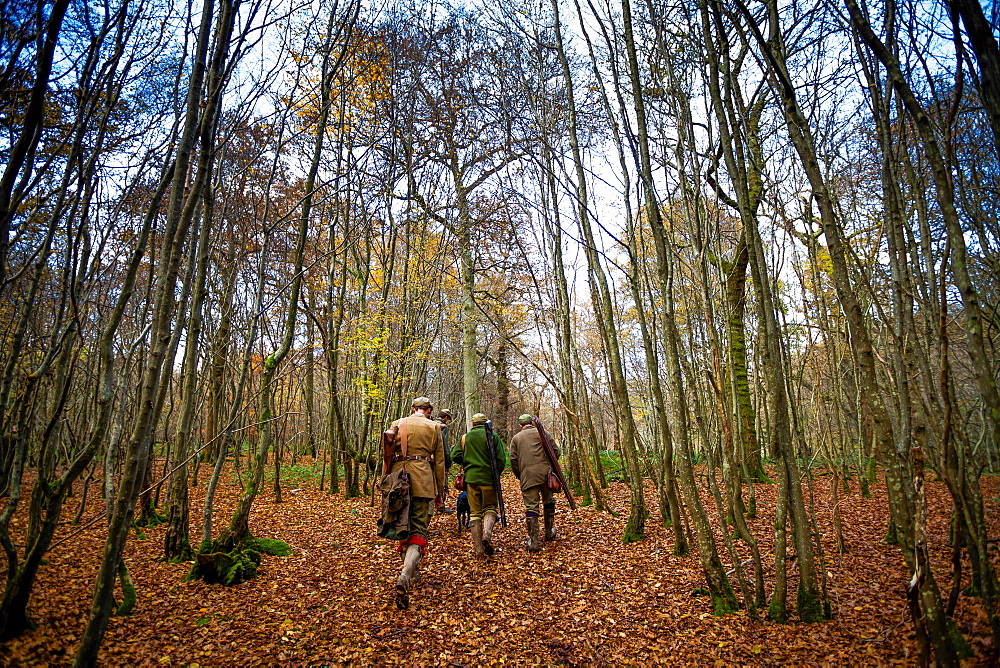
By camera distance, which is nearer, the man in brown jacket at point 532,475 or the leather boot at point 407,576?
the leather boot at point 407,576

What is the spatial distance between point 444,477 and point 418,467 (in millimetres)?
841

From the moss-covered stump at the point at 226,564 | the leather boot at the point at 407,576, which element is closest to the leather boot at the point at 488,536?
the leather boot at the point at 407,576

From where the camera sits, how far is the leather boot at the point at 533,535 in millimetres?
5570

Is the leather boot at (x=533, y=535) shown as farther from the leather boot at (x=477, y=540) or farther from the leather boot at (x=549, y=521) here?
the leather boot at (x=477, y=540)

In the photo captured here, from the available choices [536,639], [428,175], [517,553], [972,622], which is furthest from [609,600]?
[428,175]

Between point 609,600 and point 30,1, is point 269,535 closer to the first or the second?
point 609,600

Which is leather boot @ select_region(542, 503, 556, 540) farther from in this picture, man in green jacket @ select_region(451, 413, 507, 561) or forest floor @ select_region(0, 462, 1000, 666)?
man in green jacket @ select_region(451, 413, 507, 561)

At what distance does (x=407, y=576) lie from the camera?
4227 mm

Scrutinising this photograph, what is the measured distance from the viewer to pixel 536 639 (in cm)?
355

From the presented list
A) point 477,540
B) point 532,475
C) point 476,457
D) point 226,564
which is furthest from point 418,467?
point 226,564

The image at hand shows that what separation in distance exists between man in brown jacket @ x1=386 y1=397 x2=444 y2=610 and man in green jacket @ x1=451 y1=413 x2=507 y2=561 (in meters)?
0.68

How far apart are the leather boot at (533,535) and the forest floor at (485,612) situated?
116 mm

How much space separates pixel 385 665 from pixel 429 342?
276 inches

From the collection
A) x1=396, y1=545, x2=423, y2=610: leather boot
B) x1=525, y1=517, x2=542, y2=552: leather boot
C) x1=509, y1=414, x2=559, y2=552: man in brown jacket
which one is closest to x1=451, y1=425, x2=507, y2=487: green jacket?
x1=509, y1=414, x2=559, y2=552: man in brown jacket
